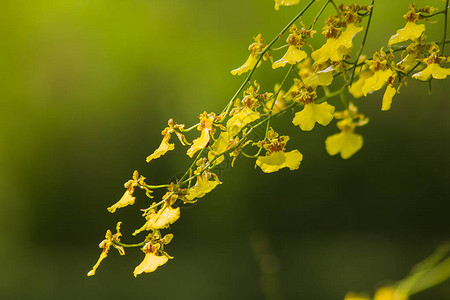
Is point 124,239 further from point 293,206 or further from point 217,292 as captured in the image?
point 293,206

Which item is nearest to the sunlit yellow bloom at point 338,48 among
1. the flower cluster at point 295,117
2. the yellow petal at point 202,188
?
the flower cluster at point 295,117

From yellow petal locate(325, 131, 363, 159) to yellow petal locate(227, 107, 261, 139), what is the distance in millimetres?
54

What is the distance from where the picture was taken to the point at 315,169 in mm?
1658

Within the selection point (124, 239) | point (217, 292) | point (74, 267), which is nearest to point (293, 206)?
point (217, 292)

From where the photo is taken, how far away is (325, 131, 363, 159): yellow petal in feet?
1.17

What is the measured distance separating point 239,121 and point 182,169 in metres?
1.31

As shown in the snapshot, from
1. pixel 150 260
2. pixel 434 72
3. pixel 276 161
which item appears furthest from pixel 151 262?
pixel 434 72

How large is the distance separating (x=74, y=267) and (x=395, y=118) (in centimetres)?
121

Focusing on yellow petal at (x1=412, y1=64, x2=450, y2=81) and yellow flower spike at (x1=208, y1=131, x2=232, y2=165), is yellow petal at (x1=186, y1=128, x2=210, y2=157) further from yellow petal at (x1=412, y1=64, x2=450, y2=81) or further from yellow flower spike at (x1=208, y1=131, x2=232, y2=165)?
yellow petal at (x1=412, y1=64, x2=450, y2=81)

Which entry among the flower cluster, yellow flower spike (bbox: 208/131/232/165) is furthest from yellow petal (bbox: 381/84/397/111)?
yellow flower spike (bbox: 208/131/232/165)

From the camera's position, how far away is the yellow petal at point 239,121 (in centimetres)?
36

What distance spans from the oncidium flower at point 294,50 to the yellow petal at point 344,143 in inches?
2.4

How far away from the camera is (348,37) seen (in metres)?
0.36

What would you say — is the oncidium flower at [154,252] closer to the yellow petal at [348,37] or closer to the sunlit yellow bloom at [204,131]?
the sunlit yellow bloom at [204,131]
